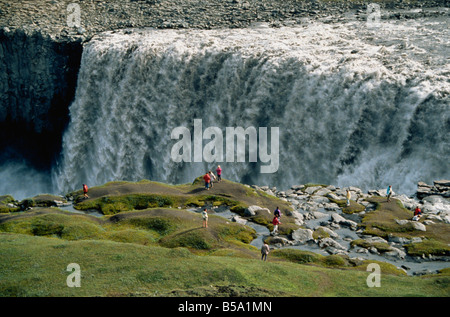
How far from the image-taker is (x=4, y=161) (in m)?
87.2

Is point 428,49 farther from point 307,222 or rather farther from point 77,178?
point 77,178

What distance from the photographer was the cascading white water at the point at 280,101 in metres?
55.3

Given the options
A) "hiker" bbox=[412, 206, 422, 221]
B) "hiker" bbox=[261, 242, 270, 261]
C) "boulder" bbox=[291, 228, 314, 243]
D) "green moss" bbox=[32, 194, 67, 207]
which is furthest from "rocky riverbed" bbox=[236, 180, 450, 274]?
"green moss" bbox=[32, 194, 67, 207]

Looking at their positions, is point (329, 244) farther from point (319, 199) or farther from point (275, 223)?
point (319, 199)

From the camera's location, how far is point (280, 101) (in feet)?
211

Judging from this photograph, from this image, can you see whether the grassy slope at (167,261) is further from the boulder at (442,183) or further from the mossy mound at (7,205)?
the boulder at (442,183)

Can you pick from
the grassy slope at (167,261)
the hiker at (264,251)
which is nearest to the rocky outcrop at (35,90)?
the grassy slope at (167,261)

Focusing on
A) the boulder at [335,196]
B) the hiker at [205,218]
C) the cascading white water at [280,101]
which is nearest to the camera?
the hiker at [205,218]

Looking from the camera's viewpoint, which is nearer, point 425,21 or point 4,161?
point 425,21

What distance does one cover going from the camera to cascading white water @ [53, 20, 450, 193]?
55281 mm

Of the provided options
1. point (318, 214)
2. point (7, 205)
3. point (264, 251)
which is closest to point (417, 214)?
point (318, 214)
